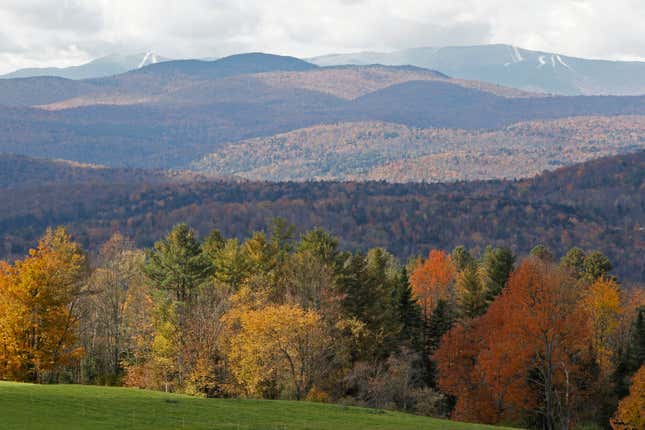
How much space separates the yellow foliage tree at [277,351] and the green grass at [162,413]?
8.37m

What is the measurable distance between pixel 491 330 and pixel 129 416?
35018mm

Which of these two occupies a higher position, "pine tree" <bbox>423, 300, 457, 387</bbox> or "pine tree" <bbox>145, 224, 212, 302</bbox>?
"pine tree" <bbox>145, 224, 212, 302</bbox>

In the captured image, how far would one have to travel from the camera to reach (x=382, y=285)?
73.9m

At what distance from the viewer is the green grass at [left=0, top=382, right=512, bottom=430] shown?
3612cm

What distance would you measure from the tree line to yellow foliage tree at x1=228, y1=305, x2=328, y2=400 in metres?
0.13

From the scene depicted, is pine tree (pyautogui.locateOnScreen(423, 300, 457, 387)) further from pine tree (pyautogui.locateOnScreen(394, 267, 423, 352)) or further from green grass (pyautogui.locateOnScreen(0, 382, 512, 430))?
green grass (pyautogui.locateOnScreen(0, 382, 512, 430))

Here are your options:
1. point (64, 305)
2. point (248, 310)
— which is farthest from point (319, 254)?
point (64, 305)

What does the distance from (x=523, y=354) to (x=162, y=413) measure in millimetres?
29162

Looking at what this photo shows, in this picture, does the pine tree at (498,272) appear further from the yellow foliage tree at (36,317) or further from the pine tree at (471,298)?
the yellow foliage tree at (36,317)

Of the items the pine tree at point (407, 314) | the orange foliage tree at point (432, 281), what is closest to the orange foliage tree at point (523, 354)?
the pine tree at point (407, 314)

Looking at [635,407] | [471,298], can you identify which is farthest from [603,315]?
[635,407]

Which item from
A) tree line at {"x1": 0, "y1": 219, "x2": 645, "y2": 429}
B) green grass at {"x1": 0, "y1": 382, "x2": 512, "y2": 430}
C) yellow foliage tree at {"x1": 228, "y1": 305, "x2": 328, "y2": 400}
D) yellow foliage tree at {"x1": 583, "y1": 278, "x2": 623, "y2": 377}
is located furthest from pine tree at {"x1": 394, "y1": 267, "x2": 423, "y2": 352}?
green grass at {"x1": 0, "y1": 382, "x2": 512, "y2": 430}

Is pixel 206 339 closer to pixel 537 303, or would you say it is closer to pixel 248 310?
pixel 248 310

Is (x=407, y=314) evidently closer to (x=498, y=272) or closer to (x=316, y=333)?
(x=498, y=272)
